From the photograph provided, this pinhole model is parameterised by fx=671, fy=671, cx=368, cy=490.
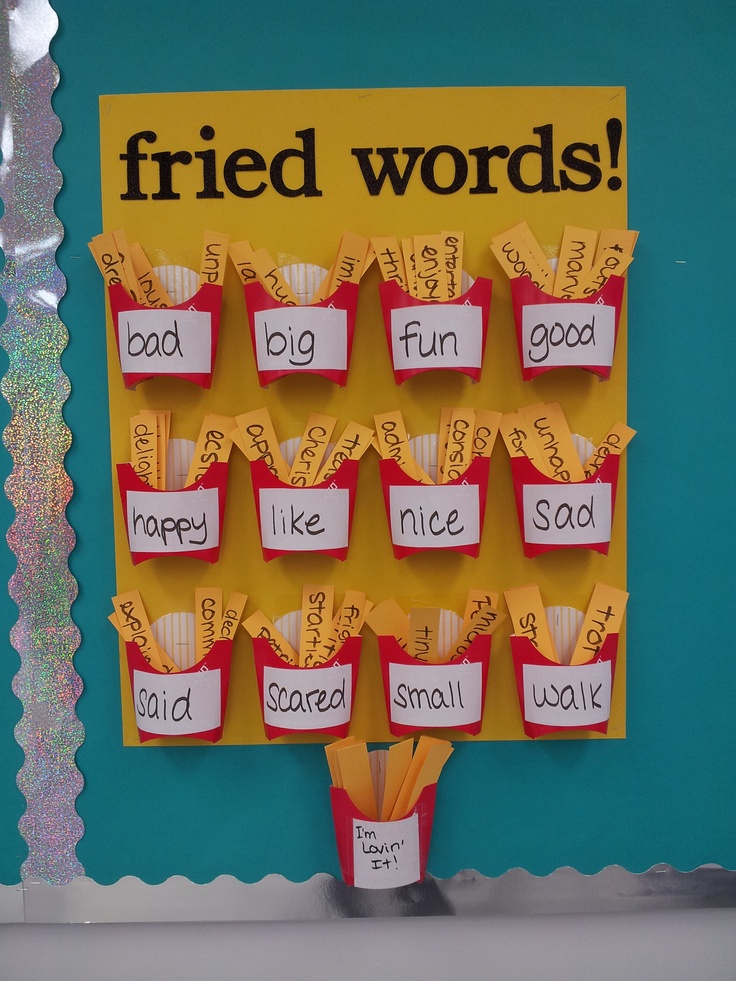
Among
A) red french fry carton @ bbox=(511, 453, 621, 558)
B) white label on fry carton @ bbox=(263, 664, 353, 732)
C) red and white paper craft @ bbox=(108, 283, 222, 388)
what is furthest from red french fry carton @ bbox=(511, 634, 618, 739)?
red and white paper craft @ bbox=(108, 283, 222, 388)

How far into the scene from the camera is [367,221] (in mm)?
904

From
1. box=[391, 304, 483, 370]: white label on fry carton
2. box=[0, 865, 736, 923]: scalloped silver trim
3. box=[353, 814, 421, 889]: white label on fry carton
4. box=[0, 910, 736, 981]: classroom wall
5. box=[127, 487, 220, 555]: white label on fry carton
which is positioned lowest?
box=[0, 910, 736, 981]: classroom wall

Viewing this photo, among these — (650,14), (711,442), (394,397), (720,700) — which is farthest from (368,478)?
(650,14)

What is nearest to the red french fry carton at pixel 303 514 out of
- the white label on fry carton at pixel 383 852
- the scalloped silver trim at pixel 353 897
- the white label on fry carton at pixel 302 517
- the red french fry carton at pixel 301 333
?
the white label on fry carton at pixel 302 517

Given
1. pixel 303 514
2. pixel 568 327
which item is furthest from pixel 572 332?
pixel 303 514

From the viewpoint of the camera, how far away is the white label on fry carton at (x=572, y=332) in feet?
2.76

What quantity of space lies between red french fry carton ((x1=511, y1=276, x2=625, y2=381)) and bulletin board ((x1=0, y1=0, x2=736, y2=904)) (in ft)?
0.19

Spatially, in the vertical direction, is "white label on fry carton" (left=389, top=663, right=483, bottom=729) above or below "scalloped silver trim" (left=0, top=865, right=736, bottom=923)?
above

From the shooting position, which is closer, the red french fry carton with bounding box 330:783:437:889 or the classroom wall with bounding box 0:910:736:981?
the red french fry carton with bounding box 330:783:437:889

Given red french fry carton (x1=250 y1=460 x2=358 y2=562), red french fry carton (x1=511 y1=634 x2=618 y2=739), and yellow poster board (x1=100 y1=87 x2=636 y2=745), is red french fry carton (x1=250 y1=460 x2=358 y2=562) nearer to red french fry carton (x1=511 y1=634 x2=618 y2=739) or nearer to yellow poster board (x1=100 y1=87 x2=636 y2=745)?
yellow poster board (x1=100 y1=87 x2=636 y2=745)

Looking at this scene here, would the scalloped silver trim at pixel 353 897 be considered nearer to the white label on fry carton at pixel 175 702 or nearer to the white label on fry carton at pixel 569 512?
the white label on fry carton at pixel 175 702

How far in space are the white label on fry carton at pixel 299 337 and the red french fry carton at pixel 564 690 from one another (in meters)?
0.45

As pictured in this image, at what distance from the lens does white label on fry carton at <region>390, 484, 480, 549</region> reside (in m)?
0.85

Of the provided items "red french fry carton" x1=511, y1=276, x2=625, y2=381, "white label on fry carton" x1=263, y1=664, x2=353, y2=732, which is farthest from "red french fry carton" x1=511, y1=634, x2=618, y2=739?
"red french fry carton" x1=511, y1=276, x2=625, y2=381
